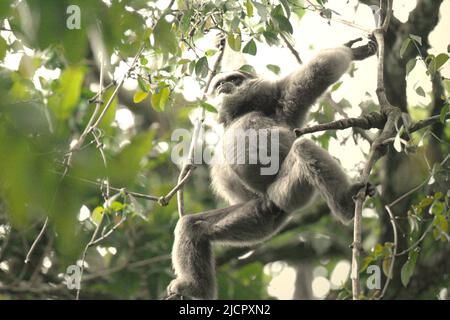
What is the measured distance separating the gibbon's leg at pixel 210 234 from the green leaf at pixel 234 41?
4.85 ft

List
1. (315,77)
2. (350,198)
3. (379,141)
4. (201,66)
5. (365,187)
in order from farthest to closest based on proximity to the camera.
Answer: (315,77) → (201,66) → (350,198) → (365,187) → (379,141)

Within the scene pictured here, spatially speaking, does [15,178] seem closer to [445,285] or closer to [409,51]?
[409,51]

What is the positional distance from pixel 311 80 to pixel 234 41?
0.82 m

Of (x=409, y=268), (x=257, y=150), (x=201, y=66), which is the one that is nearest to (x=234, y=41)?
(x=201, y=66)

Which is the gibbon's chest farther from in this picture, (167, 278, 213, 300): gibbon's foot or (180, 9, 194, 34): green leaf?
(180, 9, 194, 34): green leaf

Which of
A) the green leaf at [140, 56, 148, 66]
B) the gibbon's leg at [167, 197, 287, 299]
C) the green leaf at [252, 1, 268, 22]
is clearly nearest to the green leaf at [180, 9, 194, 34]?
the green leaf at [140, 56, 148, 66]

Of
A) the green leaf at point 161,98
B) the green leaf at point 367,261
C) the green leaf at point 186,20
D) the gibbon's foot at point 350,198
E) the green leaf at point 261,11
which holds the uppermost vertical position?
the green leaf at point 186,20

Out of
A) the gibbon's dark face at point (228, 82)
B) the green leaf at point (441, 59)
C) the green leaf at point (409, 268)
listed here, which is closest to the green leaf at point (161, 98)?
the gibbon's dark face at point (228, 82)

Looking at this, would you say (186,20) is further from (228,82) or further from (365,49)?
(365,49)

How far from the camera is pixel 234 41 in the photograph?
223 inches

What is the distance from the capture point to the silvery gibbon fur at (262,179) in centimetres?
525

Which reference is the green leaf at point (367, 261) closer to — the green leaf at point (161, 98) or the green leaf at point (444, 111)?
the green leaf at point (444, 111)
